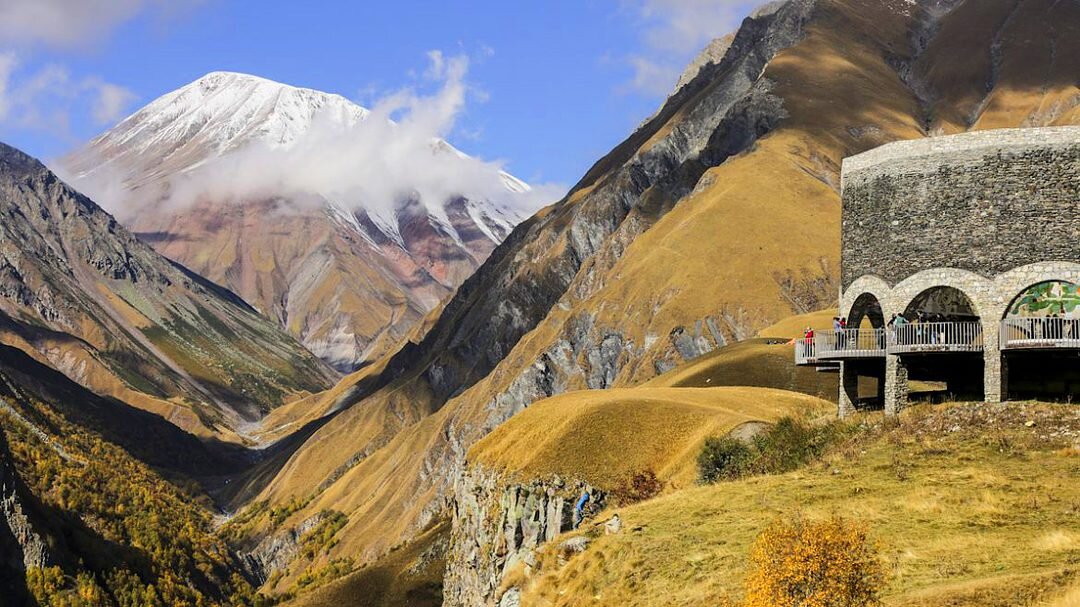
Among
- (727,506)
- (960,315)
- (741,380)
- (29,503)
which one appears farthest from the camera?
(29,503)

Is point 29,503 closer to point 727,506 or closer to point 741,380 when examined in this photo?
point 741,380

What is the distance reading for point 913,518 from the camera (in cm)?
2886

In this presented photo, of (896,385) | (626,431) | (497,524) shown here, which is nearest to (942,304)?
(896,385)

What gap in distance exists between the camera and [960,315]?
3966 centimetres

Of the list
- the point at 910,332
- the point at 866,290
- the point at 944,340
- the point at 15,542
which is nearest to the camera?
the point at 944,340

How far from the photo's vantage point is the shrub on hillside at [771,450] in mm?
39625

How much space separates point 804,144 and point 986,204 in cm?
16124

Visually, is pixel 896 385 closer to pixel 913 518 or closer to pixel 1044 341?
pixel 1044 341

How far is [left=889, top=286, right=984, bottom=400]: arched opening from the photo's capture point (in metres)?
38.2

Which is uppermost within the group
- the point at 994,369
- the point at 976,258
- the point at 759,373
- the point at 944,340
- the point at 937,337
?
the point at 976,258

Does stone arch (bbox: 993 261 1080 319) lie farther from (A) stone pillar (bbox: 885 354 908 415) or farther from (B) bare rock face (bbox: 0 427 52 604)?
(B) bare rock face (bbox: 0 427 52 604)

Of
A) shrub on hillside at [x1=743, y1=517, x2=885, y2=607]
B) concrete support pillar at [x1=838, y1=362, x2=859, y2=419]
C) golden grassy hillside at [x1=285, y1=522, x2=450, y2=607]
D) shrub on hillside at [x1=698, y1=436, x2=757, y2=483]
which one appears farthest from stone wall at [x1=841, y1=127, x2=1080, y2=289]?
golden grassy hillside at [x1=285, y1=522, x2=450, y2=607]

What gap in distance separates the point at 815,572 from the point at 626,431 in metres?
37.0

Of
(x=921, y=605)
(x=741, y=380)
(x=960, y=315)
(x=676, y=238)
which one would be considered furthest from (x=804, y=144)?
(x=921, y=605)
